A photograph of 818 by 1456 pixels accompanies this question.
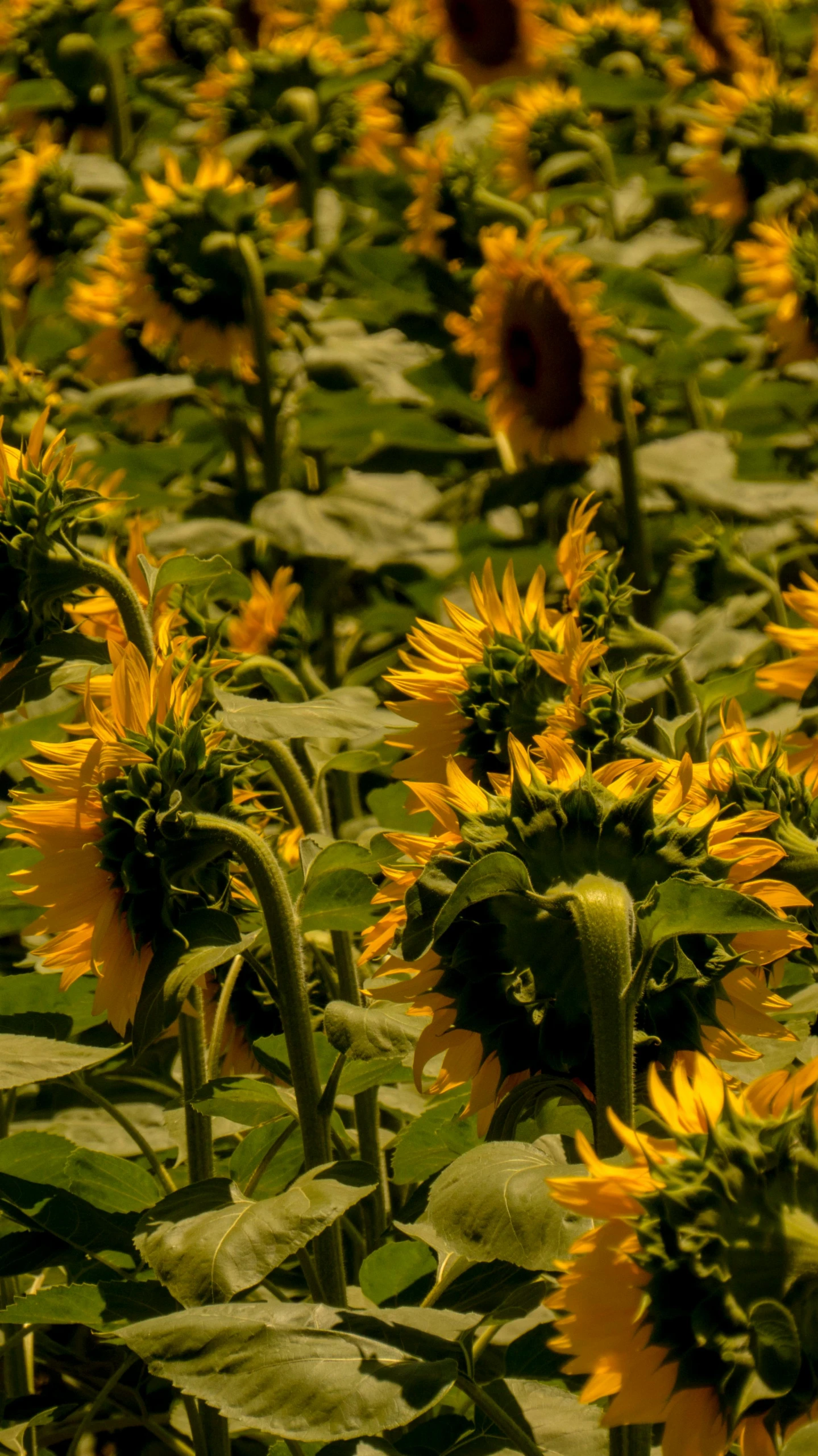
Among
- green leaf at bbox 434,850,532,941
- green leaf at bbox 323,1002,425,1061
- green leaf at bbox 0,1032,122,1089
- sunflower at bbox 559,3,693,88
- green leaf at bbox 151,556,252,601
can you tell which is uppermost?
green leaf at bbox 434,850,532,941

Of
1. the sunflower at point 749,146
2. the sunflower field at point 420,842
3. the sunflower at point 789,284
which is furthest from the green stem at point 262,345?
the sunflower at point 749,146

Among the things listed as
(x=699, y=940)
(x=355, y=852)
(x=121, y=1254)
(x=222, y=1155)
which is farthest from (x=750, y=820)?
(x=222, y=1155)

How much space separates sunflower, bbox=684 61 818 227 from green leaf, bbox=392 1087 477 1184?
1.78 metres

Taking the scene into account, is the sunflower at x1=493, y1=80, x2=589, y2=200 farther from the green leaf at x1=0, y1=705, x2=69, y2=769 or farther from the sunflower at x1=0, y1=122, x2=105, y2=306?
the green leaf at x1=0, y1=705, x2=69, y2=769

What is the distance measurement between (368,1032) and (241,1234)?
130 mm

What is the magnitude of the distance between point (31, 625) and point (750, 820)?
45 centimetres

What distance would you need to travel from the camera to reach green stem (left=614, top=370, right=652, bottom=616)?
2082 mm

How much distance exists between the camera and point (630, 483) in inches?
83.1

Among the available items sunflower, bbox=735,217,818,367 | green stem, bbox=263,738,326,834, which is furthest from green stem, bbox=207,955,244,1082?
sunflower, bbox=735,217,818,367

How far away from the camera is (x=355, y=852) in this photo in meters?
0.97

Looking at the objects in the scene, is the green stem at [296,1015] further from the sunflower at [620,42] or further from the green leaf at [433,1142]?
the sunflower at [620,42]

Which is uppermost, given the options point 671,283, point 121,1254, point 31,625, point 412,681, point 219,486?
point 31,625

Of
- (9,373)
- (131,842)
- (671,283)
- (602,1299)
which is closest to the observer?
(602,1299)

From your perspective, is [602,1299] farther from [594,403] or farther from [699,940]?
[594,403]
